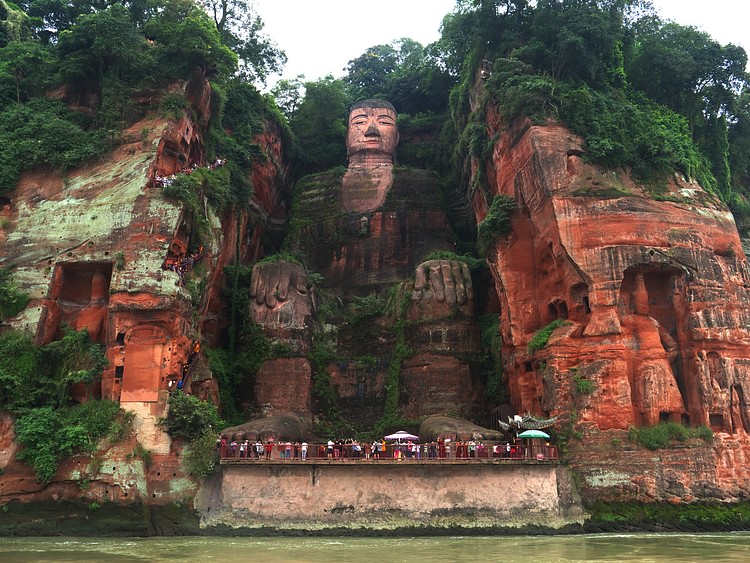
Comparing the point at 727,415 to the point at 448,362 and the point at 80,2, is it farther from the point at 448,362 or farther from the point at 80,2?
the point at 80,2

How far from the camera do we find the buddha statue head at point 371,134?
41500 millimetres

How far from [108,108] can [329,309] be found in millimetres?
13035

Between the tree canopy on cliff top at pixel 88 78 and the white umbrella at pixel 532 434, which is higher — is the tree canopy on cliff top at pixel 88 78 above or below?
above

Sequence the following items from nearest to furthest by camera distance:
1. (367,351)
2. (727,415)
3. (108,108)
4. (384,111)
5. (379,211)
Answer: (727,415) < (108,108) < (367,351) < (379,211) < (384,111)

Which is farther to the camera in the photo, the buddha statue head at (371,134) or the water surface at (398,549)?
the buddha statue head at (371,134)

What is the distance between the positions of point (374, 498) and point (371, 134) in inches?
989

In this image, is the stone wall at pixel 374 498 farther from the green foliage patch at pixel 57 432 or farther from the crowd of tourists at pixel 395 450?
the green foliage patch at pixel 57 432

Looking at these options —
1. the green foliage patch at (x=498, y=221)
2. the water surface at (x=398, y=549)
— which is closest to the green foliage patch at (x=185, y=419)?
the water surface at (x=398, y=549)

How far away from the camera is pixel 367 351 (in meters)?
31.9

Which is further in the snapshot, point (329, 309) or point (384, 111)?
point (384, 111)

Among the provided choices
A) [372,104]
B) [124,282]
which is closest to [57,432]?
[124,282]

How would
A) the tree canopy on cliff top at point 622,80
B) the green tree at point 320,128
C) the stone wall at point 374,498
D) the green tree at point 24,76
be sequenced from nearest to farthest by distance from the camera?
the stone wall at point 374,498 < the tree canopy on cliff top at point 622,80 < the green tree at point 24,76 < the green tree at point 320,128

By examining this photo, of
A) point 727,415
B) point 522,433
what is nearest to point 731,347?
point 727,415

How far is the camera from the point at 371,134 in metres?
41.4
